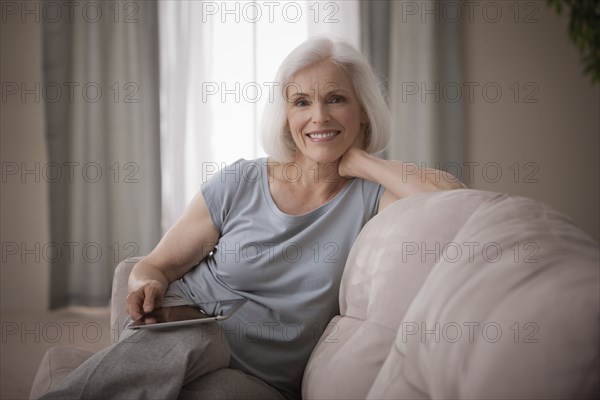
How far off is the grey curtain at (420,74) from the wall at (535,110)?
145 millimetres

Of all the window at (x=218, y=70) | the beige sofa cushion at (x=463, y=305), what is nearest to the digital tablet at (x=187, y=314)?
the beige sofa cushion at (x=463, y=305)

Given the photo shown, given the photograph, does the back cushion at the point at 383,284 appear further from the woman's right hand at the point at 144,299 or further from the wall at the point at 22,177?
the wall at the point at 22,177

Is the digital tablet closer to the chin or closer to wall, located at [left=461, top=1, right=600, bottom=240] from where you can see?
the chin

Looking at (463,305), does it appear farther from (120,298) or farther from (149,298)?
(120,298)

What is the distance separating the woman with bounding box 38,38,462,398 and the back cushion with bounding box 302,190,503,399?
170 millimetres

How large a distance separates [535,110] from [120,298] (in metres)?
3.27

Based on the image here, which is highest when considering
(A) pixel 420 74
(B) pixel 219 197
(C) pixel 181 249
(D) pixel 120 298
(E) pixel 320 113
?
(A) pixel 420 74

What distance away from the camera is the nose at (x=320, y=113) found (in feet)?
5.60

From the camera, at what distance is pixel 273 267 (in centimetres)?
162

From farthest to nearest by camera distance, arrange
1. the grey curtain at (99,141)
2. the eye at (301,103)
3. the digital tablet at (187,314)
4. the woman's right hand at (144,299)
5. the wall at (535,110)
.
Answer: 1. the wall at (535,110)
2. the grey curtain at (99,141)
3. the eye at (301,103)
4. the woman's right hand at (144,299)
5. the digital tablet at (187,314)

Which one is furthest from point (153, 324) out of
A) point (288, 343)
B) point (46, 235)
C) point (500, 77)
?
point (500, 77)

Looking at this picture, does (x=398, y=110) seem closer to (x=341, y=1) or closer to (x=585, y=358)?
(x=341, y=1)

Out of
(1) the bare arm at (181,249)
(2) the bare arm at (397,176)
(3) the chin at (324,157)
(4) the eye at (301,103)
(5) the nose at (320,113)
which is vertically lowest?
(1) the bare arm at (181,249)

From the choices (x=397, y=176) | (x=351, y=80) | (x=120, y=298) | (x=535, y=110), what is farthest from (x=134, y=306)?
(x=535, y=110)
